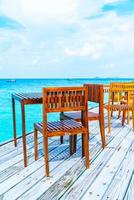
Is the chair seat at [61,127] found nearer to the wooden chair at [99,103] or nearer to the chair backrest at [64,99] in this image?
the chair backrest at [64,99]

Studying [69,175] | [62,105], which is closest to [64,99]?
[62,105]

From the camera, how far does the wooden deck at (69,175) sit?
239cm

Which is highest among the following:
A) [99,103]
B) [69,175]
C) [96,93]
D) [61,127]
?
[96,93]

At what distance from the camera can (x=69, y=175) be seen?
2.78 metres

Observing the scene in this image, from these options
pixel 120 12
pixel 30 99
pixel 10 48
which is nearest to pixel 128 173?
pixel 30 99

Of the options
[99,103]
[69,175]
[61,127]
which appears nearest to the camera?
[69,175]

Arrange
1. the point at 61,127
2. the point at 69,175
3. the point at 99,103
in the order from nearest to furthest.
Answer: the point at 69,175, the point at 61,127, the point at 99,103

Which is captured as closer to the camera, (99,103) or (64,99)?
(64,99)

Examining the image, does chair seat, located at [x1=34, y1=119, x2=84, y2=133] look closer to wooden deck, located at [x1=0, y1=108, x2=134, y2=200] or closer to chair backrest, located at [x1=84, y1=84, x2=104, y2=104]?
wooden deck, located at [x1=0, y1=108, x2=134, y2=200]

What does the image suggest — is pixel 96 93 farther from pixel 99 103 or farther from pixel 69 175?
pixel 69 175

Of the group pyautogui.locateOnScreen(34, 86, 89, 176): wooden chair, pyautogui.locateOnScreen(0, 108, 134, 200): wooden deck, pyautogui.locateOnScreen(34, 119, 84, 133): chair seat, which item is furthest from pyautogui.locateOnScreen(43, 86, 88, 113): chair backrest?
pyautogui.locateOnScreen(0, 108, 134, 200): wooden deck

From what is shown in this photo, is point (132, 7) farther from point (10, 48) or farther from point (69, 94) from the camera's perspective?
point (10, 48)

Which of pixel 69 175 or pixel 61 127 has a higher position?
pixel 61 127

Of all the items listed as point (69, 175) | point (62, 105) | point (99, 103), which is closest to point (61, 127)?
point (62, 105)
